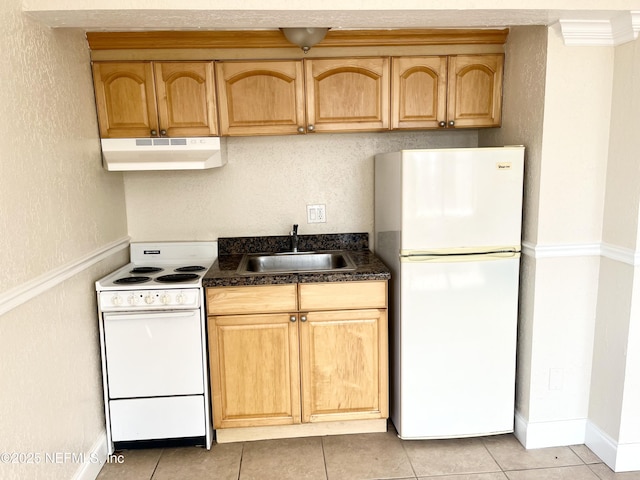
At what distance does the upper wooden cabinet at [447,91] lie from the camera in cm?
263

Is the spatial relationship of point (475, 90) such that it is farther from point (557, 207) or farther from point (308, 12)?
point (308, 12)

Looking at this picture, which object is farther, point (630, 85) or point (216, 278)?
point (216, 278)

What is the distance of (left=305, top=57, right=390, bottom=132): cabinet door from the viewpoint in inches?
103

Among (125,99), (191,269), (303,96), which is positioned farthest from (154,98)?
(191,269)

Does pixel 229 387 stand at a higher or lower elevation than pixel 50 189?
lower

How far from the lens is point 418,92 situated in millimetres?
2662

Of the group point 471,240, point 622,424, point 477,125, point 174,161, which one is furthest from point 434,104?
point 622,424

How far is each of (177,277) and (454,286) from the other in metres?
1.44

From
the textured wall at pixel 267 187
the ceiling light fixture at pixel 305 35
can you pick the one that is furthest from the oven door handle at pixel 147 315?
the ceiling light fixture at pixel 305 35

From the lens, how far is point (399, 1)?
1.92 metres

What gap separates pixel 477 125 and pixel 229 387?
1.98 m

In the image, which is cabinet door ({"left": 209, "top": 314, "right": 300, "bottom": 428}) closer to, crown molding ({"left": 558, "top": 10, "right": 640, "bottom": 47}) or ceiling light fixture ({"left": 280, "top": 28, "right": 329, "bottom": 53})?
ceiling light fixture ({"left": 280, "top": 28, "right": 329, "bottom": 53})

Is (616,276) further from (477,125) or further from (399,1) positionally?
(399,1)

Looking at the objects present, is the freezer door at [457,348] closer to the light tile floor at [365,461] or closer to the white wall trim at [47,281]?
the light tile floor at [365,461]
